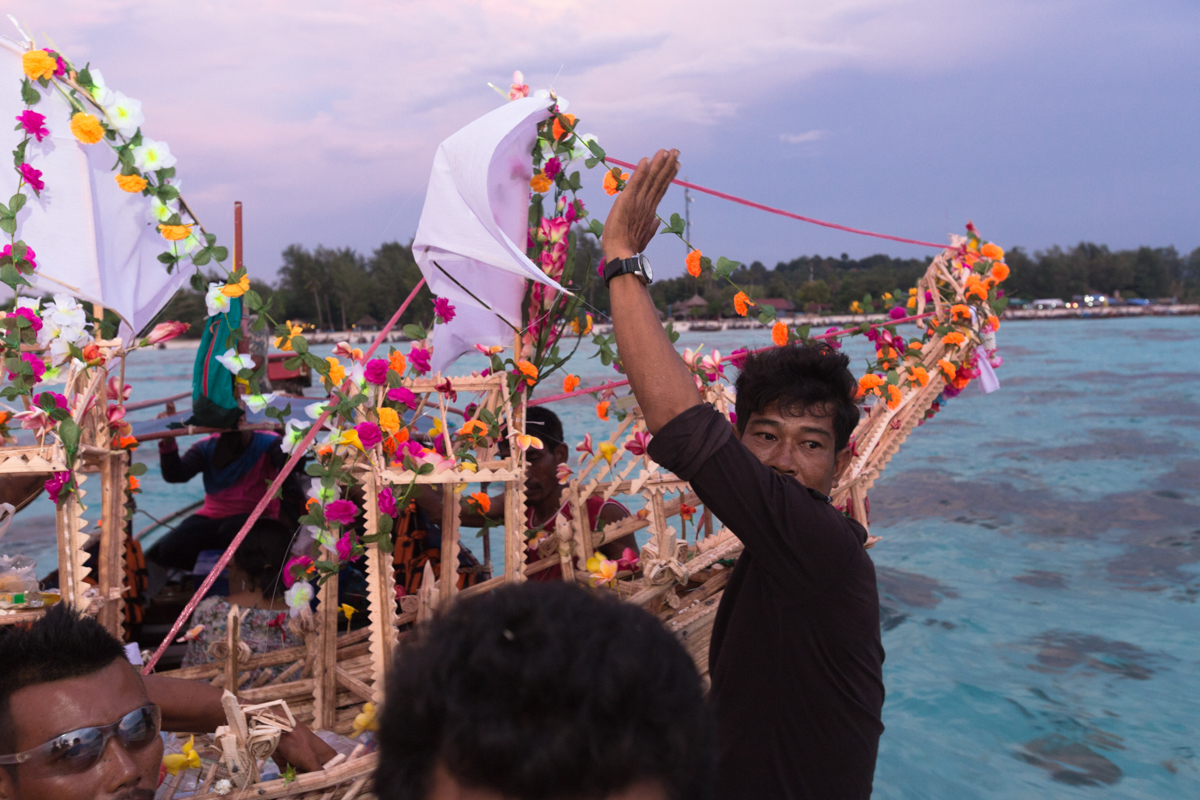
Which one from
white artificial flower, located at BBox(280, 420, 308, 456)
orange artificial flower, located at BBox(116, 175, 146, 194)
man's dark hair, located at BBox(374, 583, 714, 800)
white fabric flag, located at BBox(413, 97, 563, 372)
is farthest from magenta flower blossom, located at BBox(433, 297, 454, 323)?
man's dark hair, located at BBox(374, 583, 714, 800)

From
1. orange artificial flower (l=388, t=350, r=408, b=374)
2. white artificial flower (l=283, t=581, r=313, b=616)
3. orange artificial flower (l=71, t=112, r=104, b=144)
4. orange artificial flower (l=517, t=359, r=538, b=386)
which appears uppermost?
orange artificial flower (l=71, t=112, r=104, b=144)

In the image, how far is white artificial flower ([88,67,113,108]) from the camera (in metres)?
2.71

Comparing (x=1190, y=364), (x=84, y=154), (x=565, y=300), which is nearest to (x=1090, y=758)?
(x=565, y=300)

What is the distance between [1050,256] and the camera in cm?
8450

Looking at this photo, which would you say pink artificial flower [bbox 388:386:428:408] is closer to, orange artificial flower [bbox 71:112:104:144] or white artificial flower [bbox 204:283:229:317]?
white artificial flower [bbox 204:283:229:317]

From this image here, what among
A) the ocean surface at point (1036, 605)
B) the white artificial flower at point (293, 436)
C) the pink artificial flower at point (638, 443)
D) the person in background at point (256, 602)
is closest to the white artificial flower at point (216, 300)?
the white artificial flower at point (293, 436)

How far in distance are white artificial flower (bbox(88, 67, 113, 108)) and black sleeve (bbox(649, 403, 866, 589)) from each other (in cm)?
244

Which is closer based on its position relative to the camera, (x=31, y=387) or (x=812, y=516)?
(x=812, y=516)

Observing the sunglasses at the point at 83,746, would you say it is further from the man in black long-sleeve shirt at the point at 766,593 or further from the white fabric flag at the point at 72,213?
the white fabric flag at the point at 72,213

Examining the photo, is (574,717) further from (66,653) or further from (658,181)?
(66,653)

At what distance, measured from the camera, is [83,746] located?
1.65m

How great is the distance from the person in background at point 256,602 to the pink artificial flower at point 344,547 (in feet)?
2.82

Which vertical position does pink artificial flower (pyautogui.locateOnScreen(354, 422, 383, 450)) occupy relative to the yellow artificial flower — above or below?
below

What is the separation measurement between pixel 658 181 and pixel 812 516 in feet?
2.04
